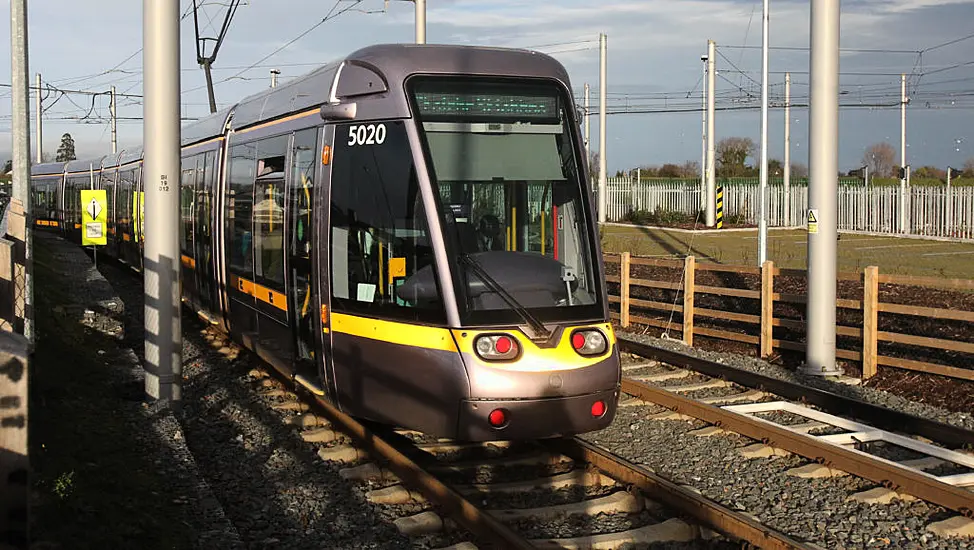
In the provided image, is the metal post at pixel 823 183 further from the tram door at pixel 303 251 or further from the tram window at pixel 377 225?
the tram window at pixel 377 225

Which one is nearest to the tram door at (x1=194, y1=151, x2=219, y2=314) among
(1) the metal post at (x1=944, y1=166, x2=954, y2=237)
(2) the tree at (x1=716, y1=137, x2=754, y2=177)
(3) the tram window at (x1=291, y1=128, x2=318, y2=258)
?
(3) the tram window at (x1=291, y1=128, x2=318, y2=258)

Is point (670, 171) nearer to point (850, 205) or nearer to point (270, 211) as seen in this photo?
point (850, 205)

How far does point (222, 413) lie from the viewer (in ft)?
34.3

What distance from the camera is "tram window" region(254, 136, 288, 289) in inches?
404

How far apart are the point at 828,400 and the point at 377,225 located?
4968mm

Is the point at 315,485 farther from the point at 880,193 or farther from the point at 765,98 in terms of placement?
the point at 880,193

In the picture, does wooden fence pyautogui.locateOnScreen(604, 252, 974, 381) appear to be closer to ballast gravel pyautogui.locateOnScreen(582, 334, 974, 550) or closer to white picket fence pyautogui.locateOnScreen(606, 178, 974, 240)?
ballast gravel pyautogui.locateOnScreen(582, 334, 974, 550)

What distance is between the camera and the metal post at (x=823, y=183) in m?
12.5

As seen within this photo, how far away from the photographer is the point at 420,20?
21562 mm

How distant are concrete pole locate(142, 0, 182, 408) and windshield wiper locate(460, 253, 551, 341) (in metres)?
4.10

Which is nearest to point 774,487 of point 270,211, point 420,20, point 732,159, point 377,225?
point 377,225

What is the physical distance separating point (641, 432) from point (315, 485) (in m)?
3.12

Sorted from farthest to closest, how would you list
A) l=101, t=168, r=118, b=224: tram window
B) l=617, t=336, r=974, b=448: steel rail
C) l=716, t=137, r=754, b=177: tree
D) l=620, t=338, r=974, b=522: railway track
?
l=716, t=137, r=754, b=177: tree < l=101, t=168, r=118, b=224: tram window < l=617, t=336, r=974, b=448: steel rail < l=620, t=338, r=974, b=522: railway track

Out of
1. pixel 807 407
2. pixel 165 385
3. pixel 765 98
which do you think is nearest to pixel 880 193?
pixel 765 98
